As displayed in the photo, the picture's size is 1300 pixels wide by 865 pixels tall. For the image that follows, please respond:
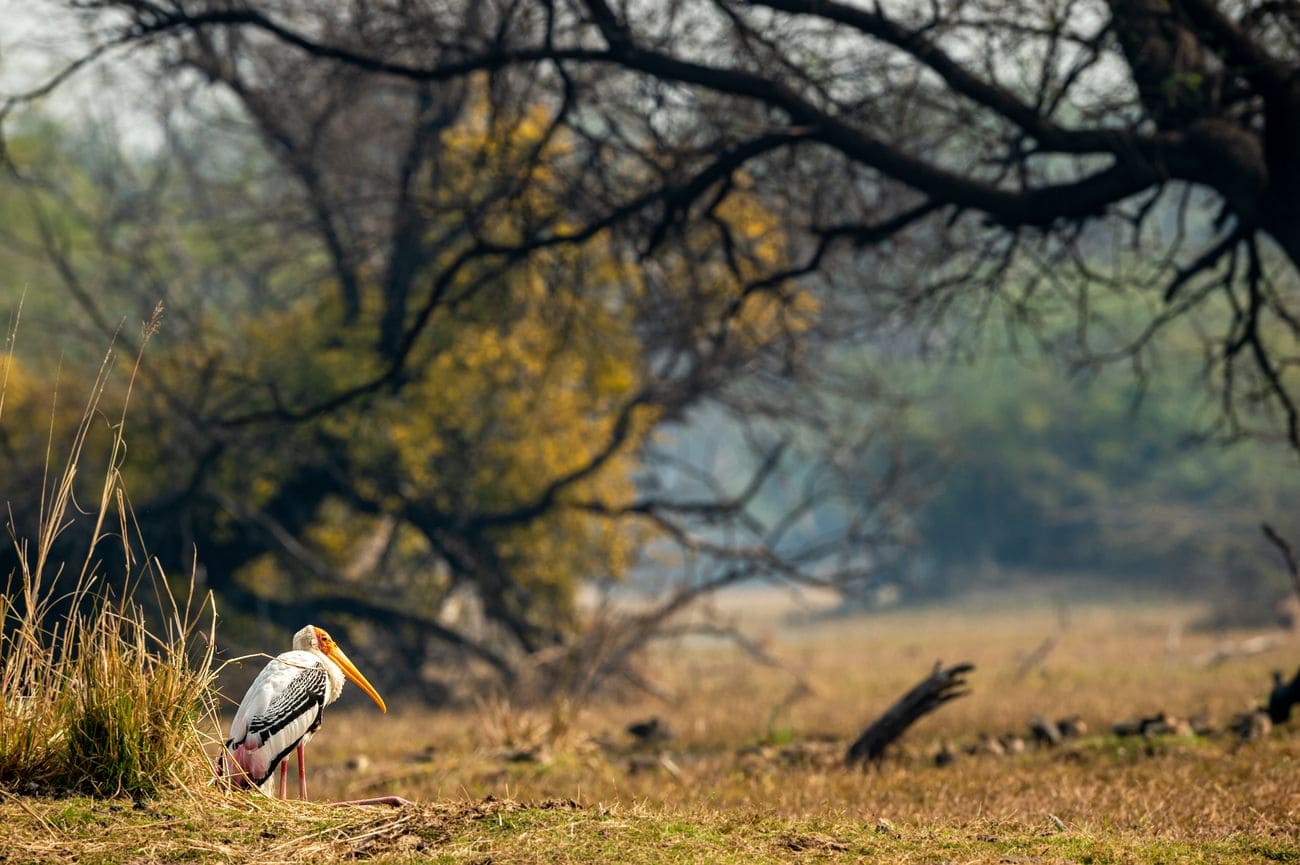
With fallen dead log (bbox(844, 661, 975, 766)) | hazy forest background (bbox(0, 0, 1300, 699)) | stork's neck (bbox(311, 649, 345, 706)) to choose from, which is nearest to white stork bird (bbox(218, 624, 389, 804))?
stork's neck (bbox(311, 649, 345, 706))

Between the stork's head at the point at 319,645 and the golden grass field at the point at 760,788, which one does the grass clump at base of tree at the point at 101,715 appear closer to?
the golden grass field at the point at 760,788

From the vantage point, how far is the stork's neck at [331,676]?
5996 mm

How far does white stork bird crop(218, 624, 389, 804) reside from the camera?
5812mm

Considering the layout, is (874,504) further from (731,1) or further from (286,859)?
(286,859)

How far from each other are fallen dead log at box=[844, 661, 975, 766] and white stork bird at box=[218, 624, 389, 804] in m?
4.41

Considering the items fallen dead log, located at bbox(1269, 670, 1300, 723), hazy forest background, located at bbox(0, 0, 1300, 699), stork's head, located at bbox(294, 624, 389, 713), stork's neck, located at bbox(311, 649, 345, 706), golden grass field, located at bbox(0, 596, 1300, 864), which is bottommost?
golden grass field, located at bbox(0, 596, 1300, 864)

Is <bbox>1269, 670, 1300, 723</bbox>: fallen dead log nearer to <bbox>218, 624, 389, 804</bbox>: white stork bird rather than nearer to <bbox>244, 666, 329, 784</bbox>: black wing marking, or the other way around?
<bbox>218, 624, 389, 804</bbox>: white stork bird

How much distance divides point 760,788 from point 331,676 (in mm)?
3239

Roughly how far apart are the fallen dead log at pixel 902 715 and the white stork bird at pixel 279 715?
4.41m

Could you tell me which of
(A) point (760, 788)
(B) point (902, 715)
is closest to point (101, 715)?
(A) point (760, 788)

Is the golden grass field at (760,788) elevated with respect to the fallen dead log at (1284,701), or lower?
lower

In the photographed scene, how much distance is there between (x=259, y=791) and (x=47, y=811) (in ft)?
2.66

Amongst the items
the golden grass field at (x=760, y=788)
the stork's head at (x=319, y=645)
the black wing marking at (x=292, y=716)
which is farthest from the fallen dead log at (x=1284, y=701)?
the black wing marking at (x=292, y=716)

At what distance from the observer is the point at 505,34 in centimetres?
1115
